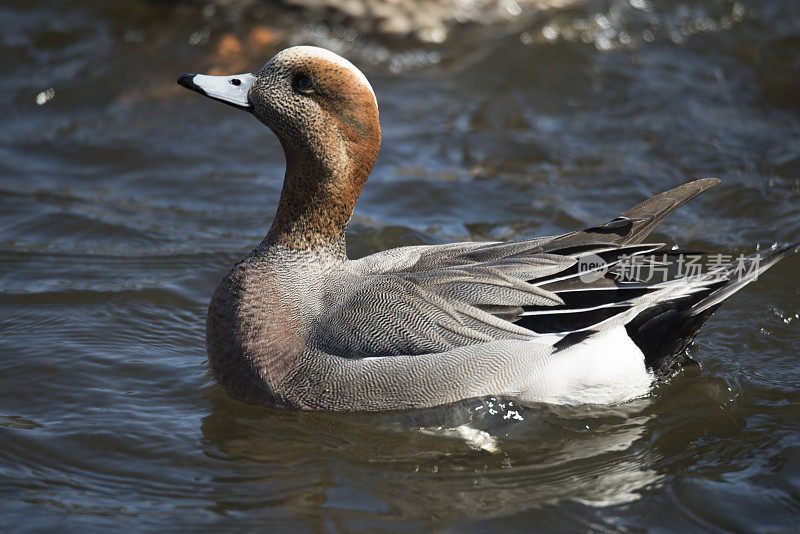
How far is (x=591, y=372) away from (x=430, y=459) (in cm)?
81

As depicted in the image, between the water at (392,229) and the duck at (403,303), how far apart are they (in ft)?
0.58

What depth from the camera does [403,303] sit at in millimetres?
4004

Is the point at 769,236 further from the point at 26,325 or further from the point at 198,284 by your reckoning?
the point at 26,325

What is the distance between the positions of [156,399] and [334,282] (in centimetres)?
102

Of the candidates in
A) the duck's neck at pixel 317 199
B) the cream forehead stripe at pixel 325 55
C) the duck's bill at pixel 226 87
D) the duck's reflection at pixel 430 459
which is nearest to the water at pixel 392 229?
the duck's reflection at pixel 430 459

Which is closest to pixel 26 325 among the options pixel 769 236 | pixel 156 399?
pixel 156 399

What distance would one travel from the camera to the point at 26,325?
16.1 feet

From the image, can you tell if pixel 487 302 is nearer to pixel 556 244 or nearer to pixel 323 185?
pixel 556 244

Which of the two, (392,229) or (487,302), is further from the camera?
(392,229)

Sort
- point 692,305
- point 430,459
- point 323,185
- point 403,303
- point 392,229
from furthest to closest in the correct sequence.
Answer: point 392,229, point 323,185, point 692,305, point 403,303, point 430,459

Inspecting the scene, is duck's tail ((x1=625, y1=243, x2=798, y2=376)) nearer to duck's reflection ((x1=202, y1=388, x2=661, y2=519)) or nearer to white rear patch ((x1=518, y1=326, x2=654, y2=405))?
white rear patch ((x1=518, y1=326, x2=654, y2=405))

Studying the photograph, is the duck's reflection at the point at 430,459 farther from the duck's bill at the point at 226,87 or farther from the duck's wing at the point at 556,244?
the duck's bill at the point at 226,87

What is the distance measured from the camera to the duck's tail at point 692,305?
4082 mm

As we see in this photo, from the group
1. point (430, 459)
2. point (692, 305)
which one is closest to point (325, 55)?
point (430, 459)
